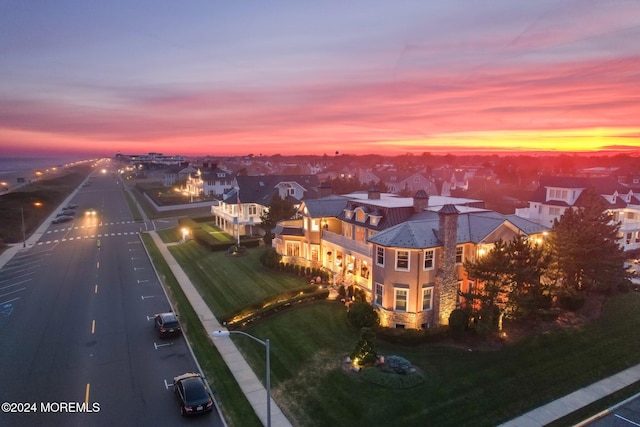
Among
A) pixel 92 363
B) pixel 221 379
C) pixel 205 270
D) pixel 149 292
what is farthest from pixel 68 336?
pixel 205 270

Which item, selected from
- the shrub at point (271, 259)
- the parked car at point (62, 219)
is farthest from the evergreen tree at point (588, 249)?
the parked car at point (62, 219)

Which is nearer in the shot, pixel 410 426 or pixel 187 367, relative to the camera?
pixel 410 426

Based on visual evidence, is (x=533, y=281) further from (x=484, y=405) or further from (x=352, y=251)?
(x=352, y=251)

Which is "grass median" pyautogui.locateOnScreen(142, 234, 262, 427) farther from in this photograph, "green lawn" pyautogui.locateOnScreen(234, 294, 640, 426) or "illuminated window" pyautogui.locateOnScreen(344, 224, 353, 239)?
"illuminated window" pyautogui.locateOnScreen(344, 224, 353, 239)

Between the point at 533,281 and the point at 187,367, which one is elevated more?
the point at 533,281

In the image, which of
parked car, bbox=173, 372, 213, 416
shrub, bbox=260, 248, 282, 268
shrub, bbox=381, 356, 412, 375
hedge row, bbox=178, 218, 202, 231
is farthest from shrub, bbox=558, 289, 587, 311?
hedge row, bbox=178, 218, 202, 231

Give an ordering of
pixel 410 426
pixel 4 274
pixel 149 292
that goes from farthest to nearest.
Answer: pixel 4 274
pixel 149 292
pixel 410 426
